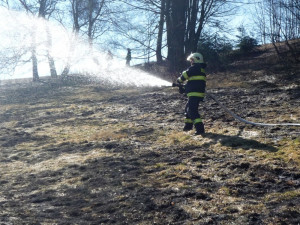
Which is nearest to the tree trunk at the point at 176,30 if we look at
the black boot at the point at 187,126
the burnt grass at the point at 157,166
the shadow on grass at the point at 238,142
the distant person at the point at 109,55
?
the distant person at the point at 109,55

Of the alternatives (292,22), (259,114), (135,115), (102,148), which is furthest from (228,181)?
(292,22)

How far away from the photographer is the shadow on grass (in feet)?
20.1

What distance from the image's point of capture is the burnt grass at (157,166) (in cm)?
416

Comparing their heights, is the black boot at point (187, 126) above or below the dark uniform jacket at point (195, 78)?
below

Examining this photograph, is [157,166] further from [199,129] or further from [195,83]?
[195,83]

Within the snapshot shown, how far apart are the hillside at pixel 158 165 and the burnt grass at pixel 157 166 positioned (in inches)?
0.6

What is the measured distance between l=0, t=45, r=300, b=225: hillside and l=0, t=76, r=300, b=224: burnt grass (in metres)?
0.02

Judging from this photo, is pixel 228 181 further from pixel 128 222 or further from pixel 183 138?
pixel 183 138

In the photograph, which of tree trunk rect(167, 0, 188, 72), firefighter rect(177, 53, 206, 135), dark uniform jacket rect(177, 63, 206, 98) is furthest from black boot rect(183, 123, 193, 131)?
tree trunk rect(167, 0, 188, 72)

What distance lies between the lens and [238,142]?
6688mm

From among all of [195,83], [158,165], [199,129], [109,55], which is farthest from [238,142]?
[109,55]

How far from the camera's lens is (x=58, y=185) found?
556 centimetres

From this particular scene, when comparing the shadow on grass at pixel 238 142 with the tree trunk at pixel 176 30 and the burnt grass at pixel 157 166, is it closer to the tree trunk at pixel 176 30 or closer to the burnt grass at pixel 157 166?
the burnt grass at pixel 157 166

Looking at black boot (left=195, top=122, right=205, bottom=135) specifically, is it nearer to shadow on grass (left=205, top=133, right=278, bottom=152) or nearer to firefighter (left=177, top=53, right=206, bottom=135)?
firefighter (left=177, top=53, right=206, bottom=135)
